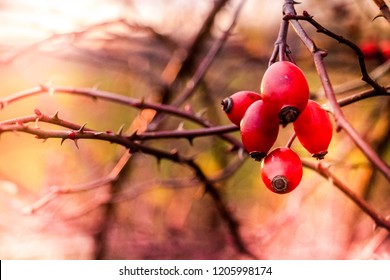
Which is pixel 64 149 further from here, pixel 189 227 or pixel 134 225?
pixel 189 227

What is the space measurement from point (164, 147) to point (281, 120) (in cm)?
211

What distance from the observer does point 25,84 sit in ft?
8.04

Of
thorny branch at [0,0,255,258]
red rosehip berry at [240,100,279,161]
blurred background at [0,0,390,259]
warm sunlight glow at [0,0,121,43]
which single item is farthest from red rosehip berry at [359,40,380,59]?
red rosehip berry at [240,100,279,161]

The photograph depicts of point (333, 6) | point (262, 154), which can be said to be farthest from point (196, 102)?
point (262, 154)

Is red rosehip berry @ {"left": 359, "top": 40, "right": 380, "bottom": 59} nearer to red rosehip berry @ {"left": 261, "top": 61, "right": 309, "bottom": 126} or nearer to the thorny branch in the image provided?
the thorny branch

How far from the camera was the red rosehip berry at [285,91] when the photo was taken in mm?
695

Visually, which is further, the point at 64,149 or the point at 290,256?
the point at 64,149

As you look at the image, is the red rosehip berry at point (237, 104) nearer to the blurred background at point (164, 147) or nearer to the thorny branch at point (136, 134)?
the thorny branch at point (136, 134)

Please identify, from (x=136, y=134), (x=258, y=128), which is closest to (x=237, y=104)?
(x=258, y=128)

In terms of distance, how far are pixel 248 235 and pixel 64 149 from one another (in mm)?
1095

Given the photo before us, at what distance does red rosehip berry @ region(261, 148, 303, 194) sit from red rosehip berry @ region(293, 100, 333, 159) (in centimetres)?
3

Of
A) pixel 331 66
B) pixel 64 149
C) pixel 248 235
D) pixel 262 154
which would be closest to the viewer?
pixel 262 154

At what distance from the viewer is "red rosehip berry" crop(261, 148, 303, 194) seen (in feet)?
2.52
